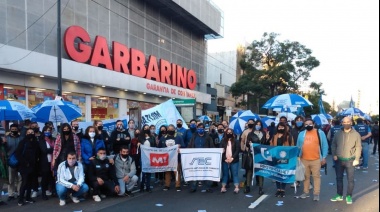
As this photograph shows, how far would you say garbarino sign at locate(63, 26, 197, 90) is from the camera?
19.6 m

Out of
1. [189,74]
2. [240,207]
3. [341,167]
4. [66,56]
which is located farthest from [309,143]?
[189,74]

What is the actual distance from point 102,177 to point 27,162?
5.48ft

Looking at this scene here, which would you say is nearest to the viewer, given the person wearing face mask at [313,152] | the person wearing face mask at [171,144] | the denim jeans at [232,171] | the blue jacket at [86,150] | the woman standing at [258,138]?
the person wearing face mask at [313,152]

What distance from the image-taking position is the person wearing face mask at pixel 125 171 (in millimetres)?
8336

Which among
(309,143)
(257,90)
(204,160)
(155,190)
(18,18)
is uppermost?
(18,18)

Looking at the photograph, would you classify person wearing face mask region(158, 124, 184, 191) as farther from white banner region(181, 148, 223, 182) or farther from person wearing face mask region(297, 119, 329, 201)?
person wearing face mask region(297, 119, 329, 201)

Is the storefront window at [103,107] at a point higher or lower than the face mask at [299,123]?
higher

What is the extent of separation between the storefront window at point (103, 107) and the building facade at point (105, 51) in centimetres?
6

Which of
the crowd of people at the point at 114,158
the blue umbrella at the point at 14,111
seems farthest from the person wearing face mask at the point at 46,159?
the blue umbrella at the point at 14,111

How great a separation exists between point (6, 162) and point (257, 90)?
30589mm

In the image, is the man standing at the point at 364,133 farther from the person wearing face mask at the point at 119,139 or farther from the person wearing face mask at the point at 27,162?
the person wearing face mask at the point at 27,162

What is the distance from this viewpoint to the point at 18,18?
1633cm

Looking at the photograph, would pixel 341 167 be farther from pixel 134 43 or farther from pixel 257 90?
pixel 257 90

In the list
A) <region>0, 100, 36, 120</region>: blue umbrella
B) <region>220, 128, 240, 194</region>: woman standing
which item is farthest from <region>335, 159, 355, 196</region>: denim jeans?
<region>0, 100, 36, 120</region>: blue umbrella
